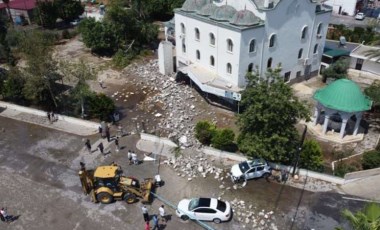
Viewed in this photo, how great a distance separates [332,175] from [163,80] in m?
26.1

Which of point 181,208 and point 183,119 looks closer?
point 181,208

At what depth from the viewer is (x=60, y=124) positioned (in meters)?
37.5

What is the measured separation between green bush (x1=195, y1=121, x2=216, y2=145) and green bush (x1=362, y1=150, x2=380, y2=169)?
13.6 m

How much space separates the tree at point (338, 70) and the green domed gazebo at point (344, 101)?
462 inches

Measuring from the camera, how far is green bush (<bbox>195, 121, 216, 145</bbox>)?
108ft

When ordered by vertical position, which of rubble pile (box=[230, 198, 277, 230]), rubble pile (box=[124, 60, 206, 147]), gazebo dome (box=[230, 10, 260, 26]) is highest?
gazebo dome (box=[230, 10, 260, 26])

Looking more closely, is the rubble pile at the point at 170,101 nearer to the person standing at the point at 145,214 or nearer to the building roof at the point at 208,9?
the building roof at the point at 208,9

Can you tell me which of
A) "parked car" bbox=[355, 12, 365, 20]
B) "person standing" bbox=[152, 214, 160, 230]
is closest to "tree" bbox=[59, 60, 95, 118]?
"person standing" bbox=[152, 214, 160, 230]

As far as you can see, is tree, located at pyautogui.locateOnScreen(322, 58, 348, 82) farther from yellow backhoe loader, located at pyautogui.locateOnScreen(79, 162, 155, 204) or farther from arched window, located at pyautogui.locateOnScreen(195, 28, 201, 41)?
yellow backhoe loader, located at pyautogui.locateOnScreen(79, 162, 155, 204)

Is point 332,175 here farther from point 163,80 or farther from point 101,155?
point 163,80

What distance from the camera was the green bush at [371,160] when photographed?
1171 inches

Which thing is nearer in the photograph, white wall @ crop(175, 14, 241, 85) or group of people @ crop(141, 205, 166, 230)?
group of people @ crop(141, 205, 166, 230)

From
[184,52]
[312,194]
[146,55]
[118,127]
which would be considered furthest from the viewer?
[146,55]

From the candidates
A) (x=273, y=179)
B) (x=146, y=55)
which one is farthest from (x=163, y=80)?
(x=273, y=179)
